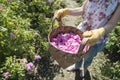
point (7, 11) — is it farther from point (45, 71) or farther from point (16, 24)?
point (45, 71)

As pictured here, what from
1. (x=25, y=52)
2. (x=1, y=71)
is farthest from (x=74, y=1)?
(x=1, y=71)

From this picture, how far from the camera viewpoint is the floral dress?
9.61 ft

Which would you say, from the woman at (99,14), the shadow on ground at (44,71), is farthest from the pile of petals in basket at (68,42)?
the shadow on ground at (44,71)

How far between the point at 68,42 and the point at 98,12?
1.49 feet

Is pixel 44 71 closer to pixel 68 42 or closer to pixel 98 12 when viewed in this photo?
pixel 68 42

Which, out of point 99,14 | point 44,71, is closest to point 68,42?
point 99,14

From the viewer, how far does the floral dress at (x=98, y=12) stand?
9.61 ft

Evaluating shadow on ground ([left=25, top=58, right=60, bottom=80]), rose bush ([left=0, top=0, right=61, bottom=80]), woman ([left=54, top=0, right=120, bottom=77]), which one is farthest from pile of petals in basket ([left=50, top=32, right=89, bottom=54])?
shadow on ground ([left=25, top=58, right=60, bottom=80])

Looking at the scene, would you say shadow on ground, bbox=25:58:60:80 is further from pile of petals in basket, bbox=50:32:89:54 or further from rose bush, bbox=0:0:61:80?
pile of petals in basket, bbox=50:32:89:54

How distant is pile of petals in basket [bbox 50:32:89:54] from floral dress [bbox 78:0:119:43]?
0.24 meters

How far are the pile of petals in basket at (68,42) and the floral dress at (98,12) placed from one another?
0.24 metres

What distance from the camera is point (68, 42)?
2.93 m

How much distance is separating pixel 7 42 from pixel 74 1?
279 centimetres

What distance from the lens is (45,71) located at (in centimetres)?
387
